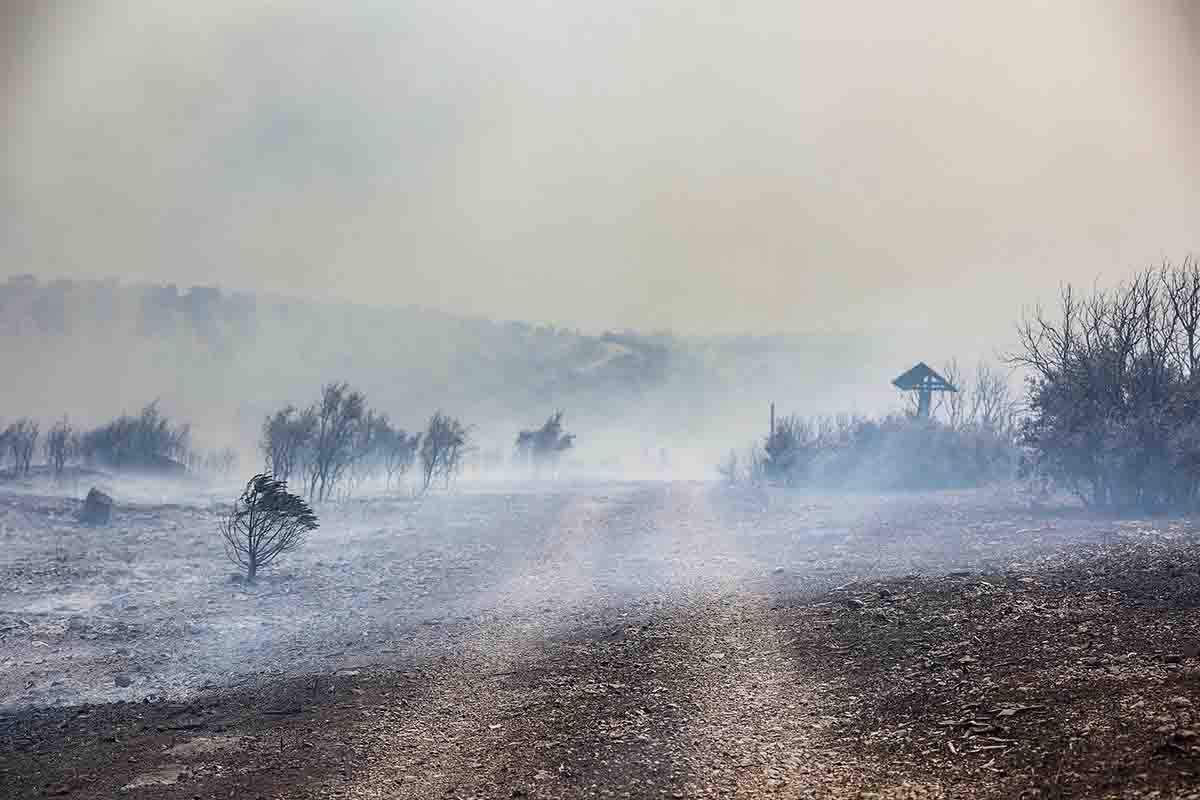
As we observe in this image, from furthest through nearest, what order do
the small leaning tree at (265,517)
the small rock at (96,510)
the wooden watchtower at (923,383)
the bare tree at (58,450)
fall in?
the wooden watchtower at (923,383)
the bare tree at (58,450)
the small rock at (96,510)
the small leaning tree at (265,517)

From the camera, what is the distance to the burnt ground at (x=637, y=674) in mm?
6805

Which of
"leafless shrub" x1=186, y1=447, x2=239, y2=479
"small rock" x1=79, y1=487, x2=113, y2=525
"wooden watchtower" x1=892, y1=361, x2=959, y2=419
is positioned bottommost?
"small rock" x1=79, y1=487, x2=113, y2=525

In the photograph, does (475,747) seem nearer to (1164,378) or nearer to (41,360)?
(1164,378)

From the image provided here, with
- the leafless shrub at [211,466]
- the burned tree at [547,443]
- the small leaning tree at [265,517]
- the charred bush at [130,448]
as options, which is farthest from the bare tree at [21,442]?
the burned tree at [547,443]

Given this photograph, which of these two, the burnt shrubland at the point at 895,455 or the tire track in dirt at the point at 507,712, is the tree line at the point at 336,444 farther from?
the tire track in dirt at the point at 507,712

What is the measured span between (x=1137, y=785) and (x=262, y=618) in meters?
13.1

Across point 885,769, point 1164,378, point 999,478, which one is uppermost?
point 1164,378

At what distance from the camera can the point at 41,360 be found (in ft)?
369

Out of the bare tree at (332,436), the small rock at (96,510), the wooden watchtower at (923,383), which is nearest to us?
the small rock at (96,510)

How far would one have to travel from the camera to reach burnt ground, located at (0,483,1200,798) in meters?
6.80

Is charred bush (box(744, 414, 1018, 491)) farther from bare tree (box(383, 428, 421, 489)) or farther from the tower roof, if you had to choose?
bare tree (box(383, 428, 421, 489))

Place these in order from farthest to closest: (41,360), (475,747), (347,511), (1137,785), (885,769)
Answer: (41,360)
(347,511)
(475,747)
(885,769)
(1137,785)

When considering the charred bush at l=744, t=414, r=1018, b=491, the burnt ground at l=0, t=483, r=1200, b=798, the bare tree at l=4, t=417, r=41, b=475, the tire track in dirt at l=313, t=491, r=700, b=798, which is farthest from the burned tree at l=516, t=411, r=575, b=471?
the tire track in dirt at l=313, t=491, r=700, b=798

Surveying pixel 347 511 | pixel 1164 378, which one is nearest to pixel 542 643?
pixel 1164 378
